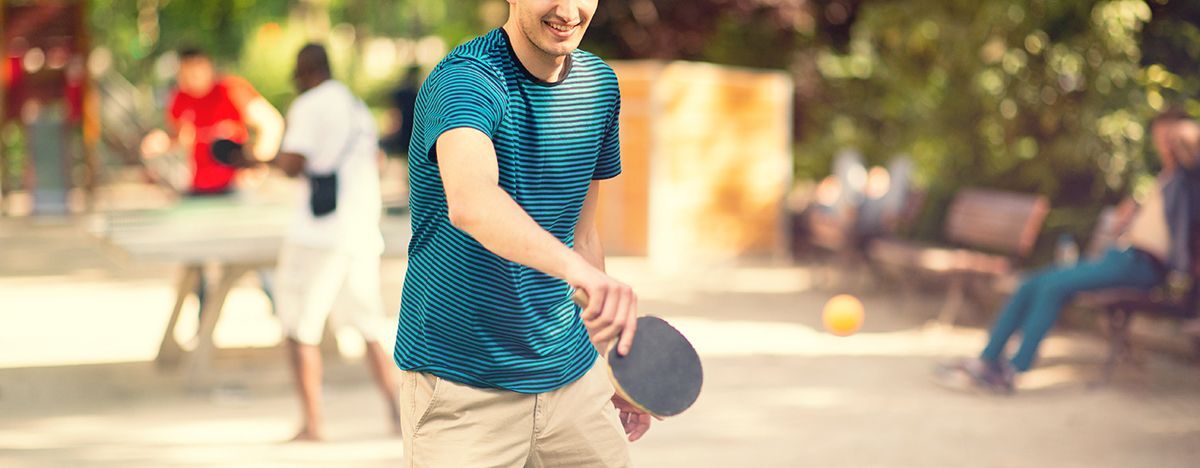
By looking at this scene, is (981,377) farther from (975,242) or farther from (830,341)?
(975,242)

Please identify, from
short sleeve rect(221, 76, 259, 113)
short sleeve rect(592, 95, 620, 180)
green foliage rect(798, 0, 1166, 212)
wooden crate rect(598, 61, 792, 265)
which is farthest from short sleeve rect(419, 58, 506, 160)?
wooden crate rect(598, 61, 792, 265)

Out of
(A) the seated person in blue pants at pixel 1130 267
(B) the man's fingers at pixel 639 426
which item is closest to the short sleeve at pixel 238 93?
(A) the seated person in blue pants at pixel 1130 267

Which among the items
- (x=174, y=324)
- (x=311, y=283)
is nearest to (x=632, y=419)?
(x=311, y=283)

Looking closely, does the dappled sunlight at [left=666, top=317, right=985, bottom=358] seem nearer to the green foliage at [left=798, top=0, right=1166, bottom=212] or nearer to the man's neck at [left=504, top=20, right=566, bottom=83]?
the green foliage at [left=798, top=0, right=1166, bottom=212]

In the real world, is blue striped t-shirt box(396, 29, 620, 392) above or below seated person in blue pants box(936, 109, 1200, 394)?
above

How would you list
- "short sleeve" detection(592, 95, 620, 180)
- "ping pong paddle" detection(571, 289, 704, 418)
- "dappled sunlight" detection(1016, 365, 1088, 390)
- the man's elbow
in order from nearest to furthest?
1. the man's elbow
2. "ping pong paddle" detection(571, 289, 704, 418)
3. "short sleeve" detection(592, 95, 620, 180)
4. "dappled sunlight" detection(1016, 365, 1088, 390)

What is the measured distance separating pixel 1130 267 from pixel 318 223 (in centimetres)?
454

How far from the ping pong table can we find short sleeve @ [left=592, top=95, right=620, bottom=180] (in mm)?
3812

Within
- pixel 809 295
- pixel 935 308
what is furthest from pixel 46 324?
pixel 935 308

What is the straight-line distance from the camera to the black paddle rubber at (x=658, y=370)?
215cm

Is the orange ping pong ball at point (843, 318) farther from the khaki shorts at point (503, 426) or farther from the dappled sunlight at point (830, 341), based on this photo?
the khaki shorts at point (503, 426)

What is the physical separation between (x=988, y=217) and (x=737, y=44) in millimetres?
8131

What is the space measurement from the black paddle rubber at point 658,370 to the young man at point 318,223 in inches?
129

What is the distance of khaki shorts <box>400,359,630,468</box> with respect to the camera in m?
2.21
